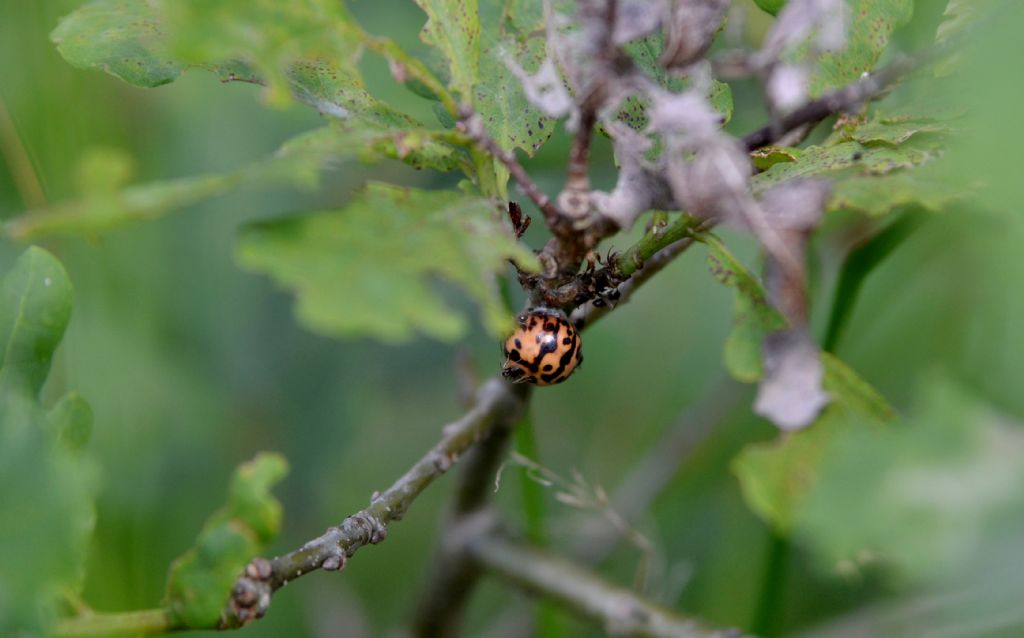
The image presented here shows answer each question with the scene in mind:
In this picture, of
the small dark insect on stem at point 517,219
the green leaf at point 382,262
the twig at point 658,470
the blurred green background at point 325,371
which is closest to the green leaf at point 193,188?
the green leaf at point 382,262

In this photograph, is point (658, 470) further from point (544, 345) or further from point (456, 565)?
point (544, 345)

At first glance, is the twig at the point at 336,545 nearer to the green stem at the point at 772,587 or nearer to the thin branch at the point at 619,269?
the thin branch at the point at 619,269

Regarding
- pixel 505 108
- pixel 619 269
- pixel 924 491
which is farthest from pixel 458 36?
pixel 924 491

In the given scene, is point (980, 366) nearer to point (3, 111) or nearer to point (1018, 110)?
point (1018, 110)

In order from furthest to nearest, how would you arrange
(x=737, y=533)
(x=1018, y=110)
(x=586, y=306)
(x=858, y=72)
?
(x=737, y=533), (x=586, y=306), (x=858, y=72), (x=1018, y=110)

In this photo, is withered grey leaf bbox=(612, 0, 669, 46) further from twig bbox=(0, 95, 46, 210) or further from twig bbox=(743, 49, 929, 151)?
twig bbox=(0, 95, 46, 210)

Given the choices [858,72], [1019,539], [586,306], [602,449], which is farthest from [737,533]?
[1019,539]

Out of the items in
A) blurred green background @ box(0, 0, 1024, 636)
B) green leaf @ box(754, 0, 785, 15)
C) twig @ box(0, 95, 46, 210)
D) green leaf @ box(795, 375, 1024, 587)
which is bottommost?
blurred green background @ box(0, 0, 1024, 636)

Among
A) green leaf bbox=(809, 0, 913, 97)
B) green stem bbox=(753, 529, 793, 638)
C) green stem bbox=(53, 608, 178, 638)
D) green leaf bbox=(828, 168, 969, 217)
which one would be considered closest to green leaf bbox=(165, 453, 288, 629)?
green stem bbox=(53, 608, 178, 638)
